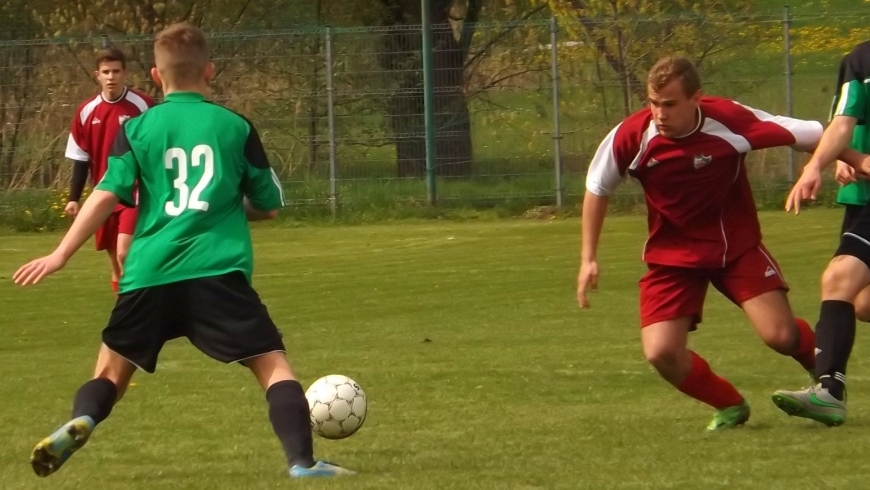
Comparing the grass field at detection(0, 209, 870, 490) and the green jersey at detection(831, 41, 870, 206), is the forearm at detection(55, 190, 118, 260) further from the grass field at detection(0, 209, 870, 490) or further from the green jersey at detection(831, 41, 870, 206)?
the green jersey at detection(831, 41, 870, 206)

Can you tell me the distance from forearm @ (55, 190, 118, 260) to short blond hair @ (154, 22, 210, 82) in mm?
499

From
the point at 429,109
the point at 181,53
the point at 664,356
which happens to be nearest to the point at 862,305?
the point at 664,356

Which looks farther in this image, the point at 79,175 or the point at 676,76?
the point at 79,175

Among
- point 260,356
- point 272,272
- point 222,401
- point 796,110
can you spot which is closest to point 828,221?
point 796,110

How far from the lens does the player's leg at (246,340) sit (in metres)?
5.05

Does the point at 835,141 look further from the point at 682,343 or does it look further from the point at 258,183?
the point at 258,183

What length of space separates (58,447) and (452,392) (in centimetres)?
276

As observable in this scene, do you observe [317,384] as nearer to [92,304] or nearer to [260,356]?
[260,356]

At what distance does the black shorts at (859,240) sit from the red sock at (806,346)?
1.15 feet

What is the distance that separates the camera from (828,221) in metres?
17.2

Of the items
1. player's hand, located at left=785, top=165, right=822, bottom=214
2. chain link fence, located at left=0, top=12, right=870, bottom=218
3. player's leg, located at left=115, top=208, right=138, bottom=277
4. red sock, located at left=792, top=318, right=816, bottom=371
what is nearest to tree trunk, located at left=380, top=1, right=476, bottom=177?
chain link fence, located at left=0, top=12, right=870, bottom=218

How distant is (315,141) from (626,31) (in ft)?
15.1

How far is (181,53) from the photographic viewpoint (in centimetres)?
513

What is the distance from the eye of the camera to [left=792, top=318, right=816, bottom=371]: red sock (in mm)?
6230
